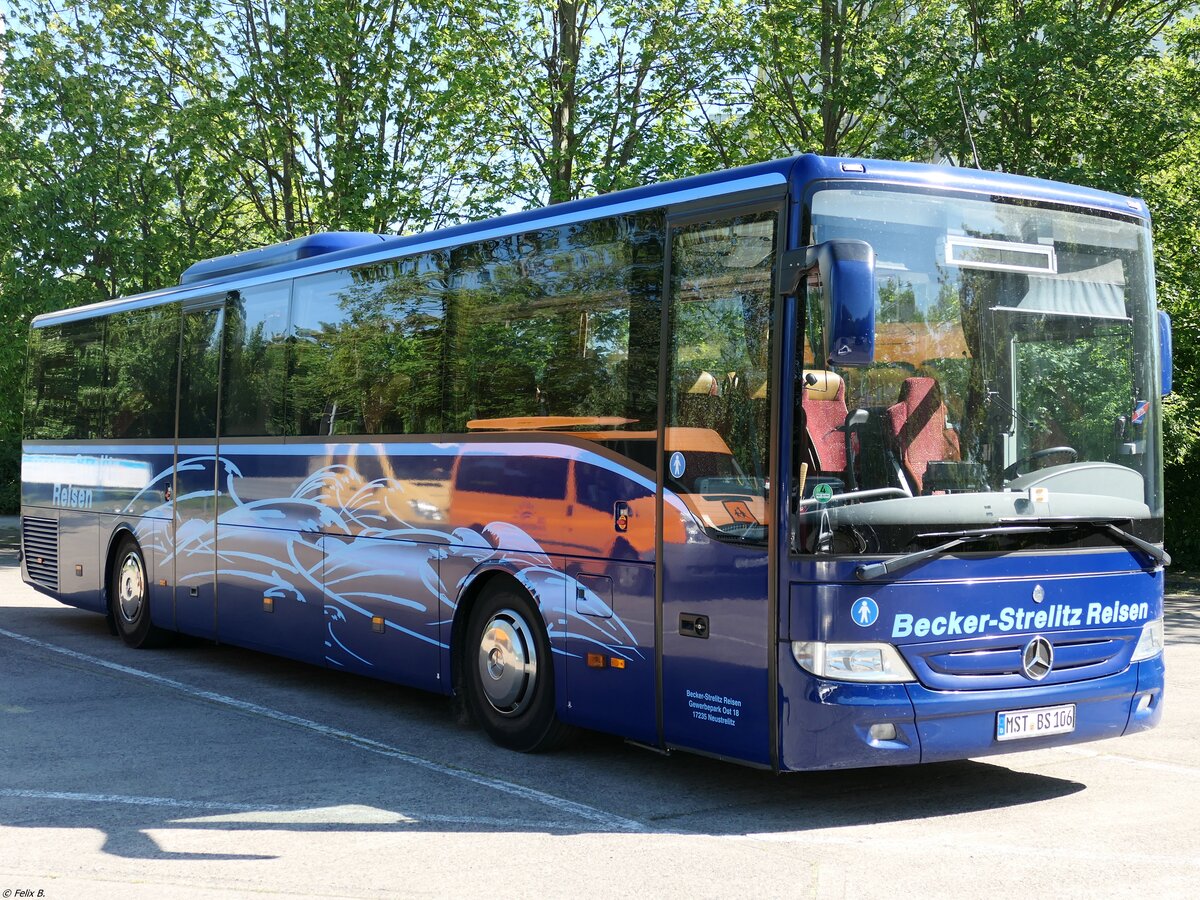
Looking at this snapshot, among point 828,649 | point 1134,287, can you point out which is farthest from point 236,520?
point 1134,287

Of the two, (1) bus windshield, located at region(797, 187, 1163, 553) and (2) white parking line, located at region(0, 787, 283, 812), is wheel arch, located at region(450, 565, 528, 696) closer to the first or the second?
(2) white parking line, located at region(0, 787, 283, 812)

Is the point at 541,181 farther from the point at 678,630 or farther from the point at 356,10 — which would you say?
the point at 678,630

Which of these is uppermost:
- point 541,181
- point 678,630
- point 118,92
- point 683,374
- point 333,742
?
point 118,92

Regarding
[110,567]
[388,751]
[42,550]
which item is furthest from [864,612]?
[42,550]

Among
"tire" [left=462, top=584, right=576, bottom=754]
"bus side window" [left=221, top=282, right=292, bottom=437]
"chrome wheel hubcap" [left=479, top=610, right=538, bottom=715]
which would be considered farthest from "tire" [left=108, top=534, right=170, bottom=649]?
"chrome wheel hubcap" [left=479, top=610, right=538, bottom=715]

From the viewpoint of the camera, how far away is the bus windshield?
659 centimetres

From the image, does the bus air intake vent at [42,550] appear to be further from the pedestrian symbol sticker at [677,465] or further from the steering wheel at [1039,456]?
the steering wheel at [1039,456]

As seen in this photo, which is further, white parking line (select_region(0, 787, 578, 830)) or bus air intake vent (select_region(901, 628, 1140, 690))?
white parking line (select_region(0, 787, 578, 830))

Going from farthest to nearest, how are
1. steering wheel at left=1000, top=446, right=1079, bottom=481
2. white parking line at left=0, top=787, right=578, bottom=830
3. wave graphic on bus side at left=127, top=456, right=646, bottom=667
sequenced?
wave graphic on bus side at left=127, top=456, right=646, bottom=667 < steering wheel at left=1000, top=446, right=1079, bottom=481 < white parking line at left=0, top=787, right=578, bottom=830

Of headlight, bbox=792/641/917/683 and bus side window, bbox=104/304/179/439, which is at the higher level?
bus side window, bbox=104/304/179/439

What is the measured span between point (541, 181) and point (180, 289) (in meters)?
10.6

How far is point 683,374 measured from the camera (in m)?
7.35

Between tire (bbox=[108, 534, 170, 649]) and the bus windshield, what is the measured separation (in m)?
8.59

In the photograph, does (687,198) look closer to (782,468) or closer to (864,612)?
(782,468)
